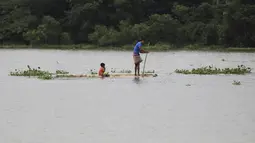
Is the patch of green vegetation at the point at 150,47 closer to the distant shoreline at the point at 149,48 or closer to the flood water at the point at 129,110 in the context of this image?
the distant shoreline at the point at 149,48

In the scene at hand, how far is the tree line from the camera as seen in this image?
1930 inches

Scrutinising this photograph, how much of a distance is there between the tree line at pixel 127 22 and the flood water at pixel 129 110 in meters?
24.8

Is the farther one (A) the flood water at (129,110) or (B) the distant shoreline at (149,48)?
(B) the distant shoreline at (149,48)

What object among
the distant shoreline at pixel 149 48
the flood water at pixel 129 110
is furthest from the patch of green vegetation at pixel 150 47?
the flood water at pixel 129 110

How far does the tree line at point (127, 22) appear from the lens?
161ft

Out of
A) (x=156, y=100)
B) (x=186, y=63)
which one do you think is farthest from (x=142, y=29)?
(x=156, y=100)

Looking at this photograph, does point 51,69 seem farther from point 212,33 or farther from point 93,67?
point 212,33

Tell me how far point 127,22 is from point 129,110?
38.9 meters

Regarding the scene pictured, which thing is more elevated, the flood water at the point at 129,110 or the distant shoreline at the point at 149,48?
the distant shoreline at the point at 149,48

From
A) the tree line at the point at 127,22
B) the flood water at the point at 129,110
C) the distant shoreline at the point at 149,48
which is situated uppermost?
the tree line at the point at 127,22

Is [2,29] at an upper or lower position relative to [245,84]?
upper

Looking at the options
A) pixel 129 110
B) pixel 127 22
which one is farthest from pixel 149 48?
pixel 129 110

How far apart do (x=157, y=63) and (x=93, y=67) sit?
4.30 metres

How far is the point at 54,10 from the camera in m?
59.6
